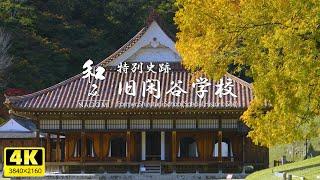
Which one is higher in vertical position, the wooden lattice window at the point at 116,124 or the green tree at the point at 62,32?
the green tree at the point at 62,32

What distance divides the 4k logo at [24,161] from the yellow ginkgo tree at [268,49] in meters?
7.64

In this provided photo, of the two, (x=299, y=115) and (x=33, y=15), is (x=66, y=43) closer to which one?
(x=33, y=15)

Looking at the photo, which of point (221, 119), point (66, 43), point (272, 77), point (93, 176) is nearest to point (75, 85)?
point (93, 176)

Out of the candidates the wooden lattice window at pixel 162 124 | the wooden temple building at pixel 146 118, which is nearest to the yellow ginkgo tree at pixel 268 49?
the wooden temple building at pixel 146 118

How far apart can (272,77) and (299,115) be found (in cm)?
167

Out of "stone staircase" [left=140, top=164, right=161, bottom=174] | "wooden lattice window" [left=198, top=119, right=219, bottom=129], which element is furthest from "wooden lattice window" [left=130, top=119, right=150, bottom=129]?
"wooden lattice window" [left=198, top=119, right=219, bottom=129]

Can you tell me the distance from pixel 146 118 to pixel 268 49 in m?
17.2

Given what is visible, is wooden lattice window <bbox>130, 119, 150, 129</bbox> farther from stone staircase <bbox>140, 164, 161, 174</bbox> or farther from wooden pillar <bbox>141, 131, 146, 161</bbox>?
stone staircase <bbox>140, 164, 161, 174</bbox>

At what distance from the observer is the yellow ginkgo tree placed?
11.6 metres

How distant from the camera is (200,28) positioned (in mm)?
14508

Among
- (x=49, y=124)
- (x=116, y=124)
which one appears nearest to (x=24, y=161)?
(x=116, y=124)

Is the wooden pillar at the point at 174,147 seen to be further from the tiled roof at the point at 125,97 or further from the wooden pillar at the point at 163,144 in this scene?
the tiled roof at the point at 125,97

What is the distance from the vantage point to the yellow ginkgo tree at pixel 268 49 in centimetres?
1164

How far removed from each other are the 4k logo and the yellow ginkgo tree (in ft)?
25.1
